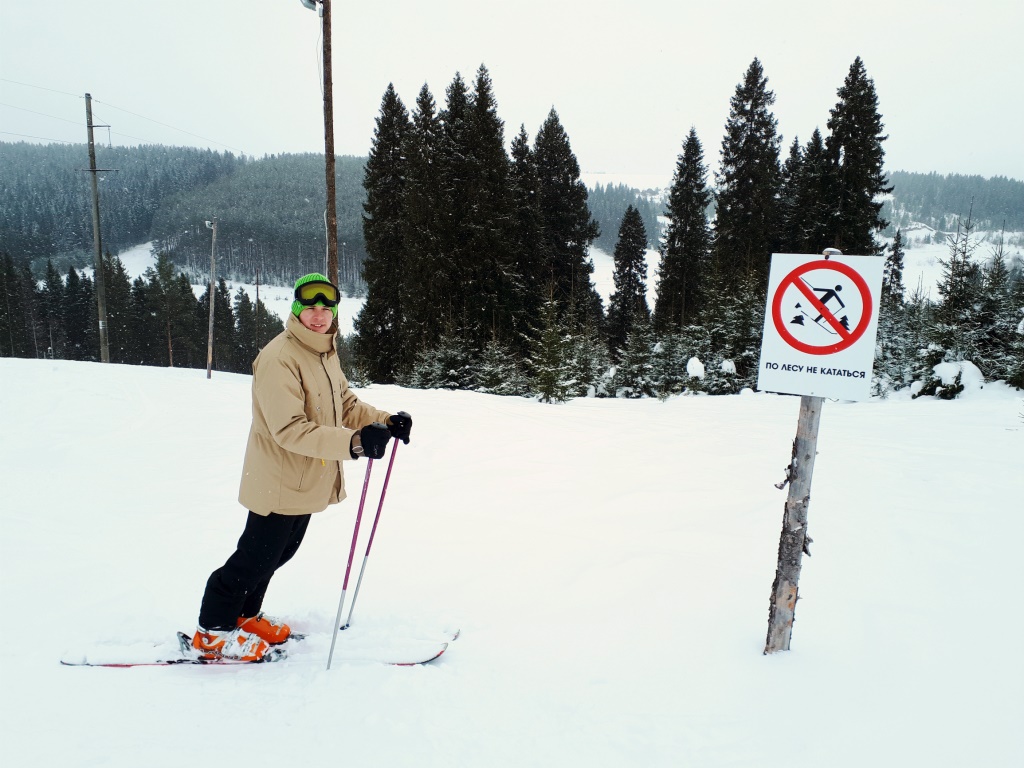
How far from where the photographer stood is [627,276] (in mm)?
32219

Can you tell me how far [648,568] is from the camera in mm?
3797

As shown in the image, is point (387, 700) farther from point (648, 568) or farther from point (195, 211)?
point (195, 211)

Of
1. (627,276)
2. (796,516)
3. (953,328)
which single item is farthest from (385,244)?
(796,516)

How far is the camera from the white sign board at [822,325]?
2.35 meters

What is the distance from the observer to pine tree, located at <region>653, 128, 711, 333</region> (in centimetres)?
2809

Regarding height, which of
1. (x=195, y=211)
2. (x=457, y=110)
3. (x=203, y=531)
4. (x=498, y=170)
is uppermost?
(x=195, y=211)

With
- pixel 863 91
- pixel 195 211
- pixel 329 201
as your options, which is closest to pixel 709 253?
pixel 863 91

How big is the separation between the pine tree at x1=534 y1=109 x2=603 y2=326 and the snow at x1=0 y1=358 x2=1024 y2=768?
2182 cm

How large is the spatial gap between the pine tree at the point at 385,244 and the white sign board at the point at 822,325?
23027 mm

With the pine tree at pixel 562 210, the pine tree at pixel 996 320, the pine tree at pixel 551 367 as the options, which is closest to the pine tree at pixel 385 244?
the pine tree at pixel 562 210

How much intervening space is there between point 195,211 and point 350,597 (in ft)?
471

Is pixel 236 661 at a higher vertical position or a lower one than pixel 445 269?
lower

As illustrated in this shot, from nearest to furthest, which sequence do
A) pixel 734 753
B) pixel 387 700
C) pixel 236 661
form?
pixel 734 753 < pixel 387 700 < pixel 236 661

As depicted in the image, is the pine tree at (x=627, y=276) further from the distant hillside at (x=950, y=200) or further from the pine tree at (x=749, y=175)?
the distant hillside at (x=950, y=200)
